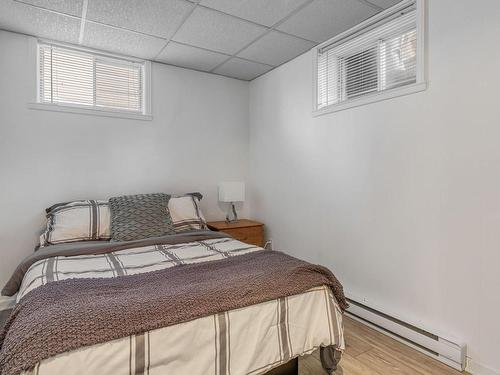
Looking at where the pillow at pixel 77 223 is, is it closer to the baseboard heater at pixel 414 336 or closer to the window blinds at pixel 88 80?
the window blinds at pixel 88 80

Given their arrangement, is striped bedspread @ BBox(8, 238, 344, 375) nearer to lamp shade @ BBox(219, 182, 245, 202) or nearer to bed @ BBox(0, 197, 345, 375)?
bed @ BBox(0, 197, 345, 375)

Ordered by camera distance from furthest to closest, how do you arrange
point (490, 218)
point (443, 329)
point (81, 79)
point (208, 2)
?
point (81, 79)
point (208, 2)
point (443, 329)
point (490, 218)

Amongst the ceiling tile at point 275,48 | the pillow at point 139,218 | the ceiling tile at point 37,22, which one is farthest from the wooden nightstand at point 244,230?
the ceiling tile at point 37,22

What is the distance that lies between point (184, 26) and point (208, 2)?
15.5 inches

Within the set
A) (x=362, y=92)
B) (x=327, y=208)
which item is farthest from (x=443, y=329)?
(x=362, y=92)

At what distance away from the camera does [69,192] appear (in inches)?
112

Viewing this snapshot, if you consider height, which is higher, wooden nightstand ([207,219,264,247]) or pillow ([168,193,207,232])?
pillow ([168,193,207,232])

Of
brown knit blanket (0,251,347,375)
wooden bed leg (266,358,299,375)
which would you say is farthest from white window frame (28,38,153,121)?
wooden bed leg (266,358,299,375)

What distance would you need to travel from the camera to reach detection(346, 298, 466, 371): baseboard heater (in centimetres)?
177

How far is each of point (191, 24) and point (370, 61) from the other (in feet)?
4.95

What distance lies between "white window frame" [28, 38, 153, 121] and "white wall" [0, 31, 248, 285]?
50 mm

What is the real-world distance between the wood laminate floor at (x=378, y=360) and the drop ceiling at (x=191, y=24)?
8.04 feet

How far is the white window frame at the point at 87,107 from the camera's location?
2699 mm

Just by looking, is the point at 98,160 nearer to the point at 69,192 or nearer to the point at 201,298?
the point at 69,192
